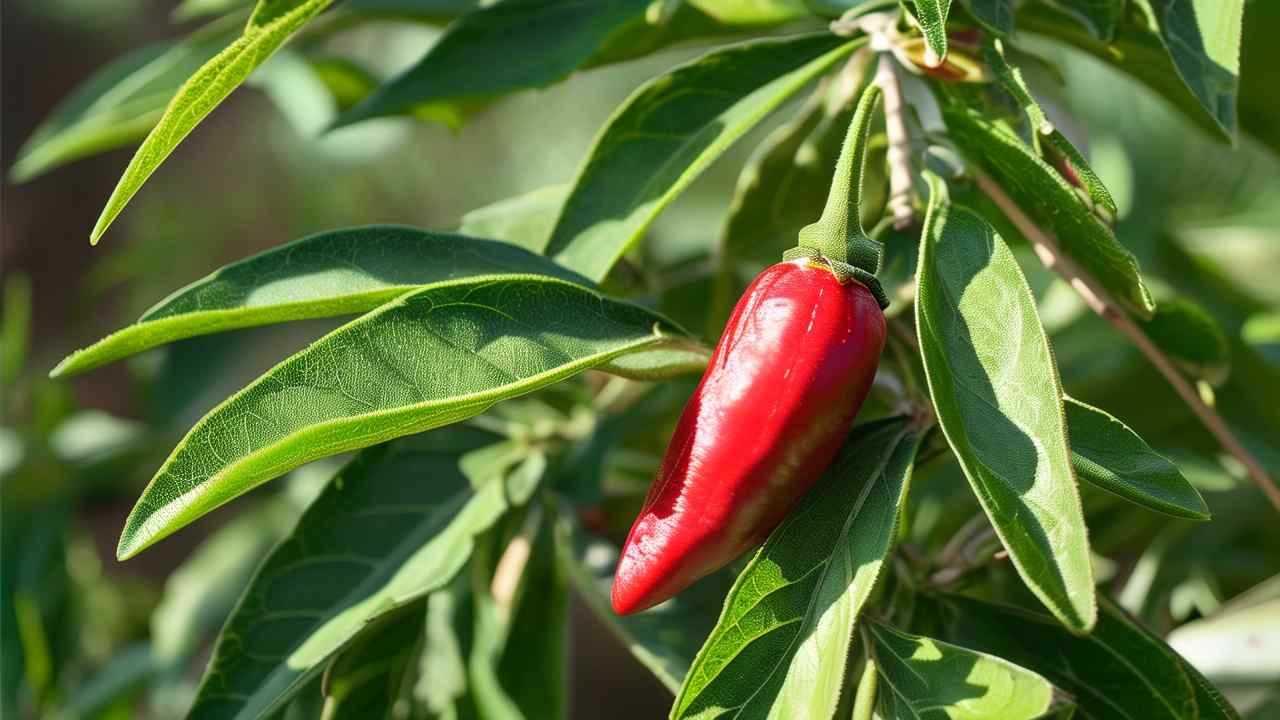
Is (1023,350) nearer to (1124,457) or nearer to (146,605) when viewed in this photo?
(1124,457)

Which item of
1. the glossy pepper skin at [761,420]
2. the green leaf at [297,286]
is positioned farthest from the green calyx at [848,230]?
the green leaf at [297,286]

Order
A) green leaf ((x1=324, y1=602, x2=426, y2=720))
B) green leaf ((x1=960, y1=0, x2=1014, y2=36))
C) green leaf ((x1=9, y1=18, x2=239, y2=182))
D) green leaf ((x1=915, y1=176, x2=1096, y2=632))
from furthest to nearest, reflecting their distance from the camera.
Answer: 1. green leaf ((x1=9, y1=18, x2=239, y2=182))
2. green leaf ((x1=324, y1=602, x2=426, y2=720))
3. green leaf ((x1=960, y1=0, x2=1014, y2=36))
4. green leaf ((x1=915, y1=176, x2=1096, y2=632))

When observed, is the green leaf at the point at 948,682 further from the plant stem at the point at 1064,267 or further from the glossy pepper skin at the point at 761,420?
the plant stem at the point at 1064,267

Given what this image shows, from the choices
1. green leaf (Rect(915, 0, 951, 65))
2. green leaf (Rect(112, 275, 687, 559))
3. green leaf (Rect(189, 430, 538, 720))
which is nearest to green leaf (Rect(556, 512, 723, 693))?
green leaf (Rect(189, 430, 538, 720))

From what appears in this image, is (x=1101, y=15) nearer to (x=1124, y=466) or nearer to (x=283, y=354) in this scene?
(x=1124, y=466)

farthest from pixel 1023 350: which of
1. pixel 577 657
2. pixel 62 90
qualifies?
pixel 62 90

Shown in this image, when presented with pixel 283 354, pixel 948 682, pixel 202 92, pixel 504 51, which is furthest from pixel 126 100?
pixel 283 354

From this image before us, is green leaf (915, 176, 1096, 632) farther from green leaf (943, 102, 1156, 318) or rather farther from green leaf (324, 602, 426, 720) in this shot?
green leaf (324, 602, 426, 720)

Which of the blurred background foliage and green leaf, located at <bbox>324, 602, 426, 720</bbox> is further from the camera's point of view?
the blurred background foliage
